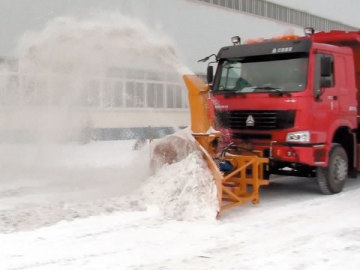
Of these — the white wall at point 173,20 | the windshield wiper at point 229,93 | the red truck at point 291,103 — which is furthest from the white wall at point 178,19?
the red truck at point 291,103

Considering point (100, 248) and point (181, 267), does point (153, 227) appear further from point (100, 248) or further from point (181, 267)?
point (181, 267)

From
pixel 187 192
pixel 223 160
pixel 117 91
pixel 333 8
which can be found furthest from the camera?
pixel 333 8

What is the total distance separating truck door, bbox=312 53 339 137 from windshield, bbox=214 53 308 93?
262mm

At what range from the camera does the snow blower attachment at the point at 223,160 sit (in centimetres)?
721

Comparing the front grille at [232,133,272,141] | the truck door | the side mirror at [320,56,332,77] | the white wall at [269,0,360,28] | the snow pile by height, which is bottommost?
the snow pile

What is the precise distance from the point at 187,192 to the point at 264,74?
266cm

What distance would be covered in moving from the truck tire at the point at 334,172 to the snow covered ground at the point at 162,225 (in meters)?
0.17

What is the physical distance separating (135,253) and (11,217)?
2174mm

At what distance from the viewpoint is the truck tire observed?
27.7 ft

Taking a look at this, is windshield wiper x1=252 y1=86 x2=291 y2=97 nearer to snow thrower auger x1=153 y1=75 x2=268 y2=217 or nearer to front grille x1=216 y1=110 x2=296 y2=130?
front grille x1=216 y1=110 x2=296 y2=130

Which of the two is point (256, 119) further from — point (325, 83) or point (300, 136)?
point (325, 83)

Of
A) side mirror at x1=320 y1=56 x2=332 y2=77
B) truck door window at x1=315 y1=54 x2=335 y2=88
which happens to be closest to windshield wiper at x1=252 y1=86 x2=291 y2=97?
truck door window at x1=315 y1=54 x2=335 y2=88

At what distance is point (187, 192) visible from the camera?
22.2ft

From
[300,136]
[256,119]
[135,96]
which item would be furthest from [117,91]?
[300,136]
